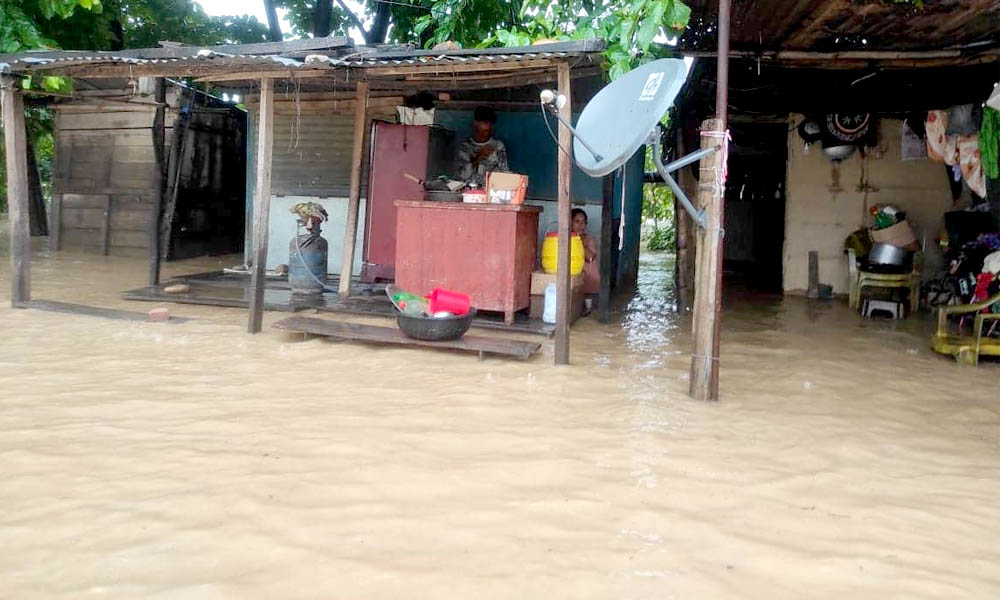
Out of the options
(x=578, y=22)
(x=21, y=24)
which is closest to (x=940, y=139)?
(x=578, y=22)

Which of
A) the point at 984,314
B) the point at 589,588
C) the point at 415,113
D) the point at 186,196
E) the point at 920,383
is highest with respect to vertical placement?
the point at 415,113

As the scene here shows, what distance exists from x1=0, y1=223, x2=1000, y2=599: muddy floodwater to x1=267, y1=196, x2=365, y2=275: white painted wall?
396 cm

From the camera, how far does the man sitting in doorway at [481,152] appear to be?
28.1ft

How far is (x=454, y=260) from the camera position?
6883 mm

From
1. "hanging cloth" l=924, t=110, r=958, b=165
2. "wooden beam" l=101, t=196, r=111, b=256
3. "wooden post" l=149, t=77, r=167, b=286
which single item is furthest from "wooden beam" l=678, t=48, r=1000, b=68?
"wooden beam" l=101, t=196, r=111, b=256

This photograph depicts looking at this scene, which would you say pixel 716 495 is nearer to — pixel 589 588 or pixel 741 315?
pixel 589 588

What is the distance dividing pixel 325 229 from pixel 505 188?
4.07 metres

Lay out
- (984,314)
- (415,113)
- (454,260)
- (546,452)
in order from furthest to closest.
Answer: (415,113) → (454,260) → (984,314) → (546,452)

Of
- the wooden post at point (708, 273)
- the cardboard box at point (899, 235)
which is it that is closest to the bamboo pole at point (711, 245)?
the wooden post at point (708, 273)

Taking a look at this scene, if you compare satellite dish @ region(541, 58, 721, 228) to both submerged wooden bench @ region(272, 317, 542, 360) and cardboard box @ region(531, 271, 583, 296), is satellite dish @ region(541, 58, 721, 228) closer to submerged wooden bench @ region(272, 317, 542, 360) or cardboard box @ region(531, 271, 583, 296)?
submerged wooden bench @ region(272, 317, 542, 360)

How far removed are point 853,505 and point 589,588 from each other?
1418 millimetres

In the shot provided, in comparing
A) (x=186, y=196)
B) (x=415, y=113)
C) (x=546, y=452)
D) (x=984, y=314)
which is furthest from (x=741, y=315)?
(x=186, y=196)

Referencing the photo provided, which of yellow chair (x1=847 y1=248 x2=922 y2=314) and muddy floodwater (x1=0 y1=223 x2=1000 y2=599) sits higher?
yellow chair (x1=847 y1=248 x2=922 y2=314)

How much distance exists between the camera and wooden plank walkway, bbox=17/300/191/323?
687 cm
